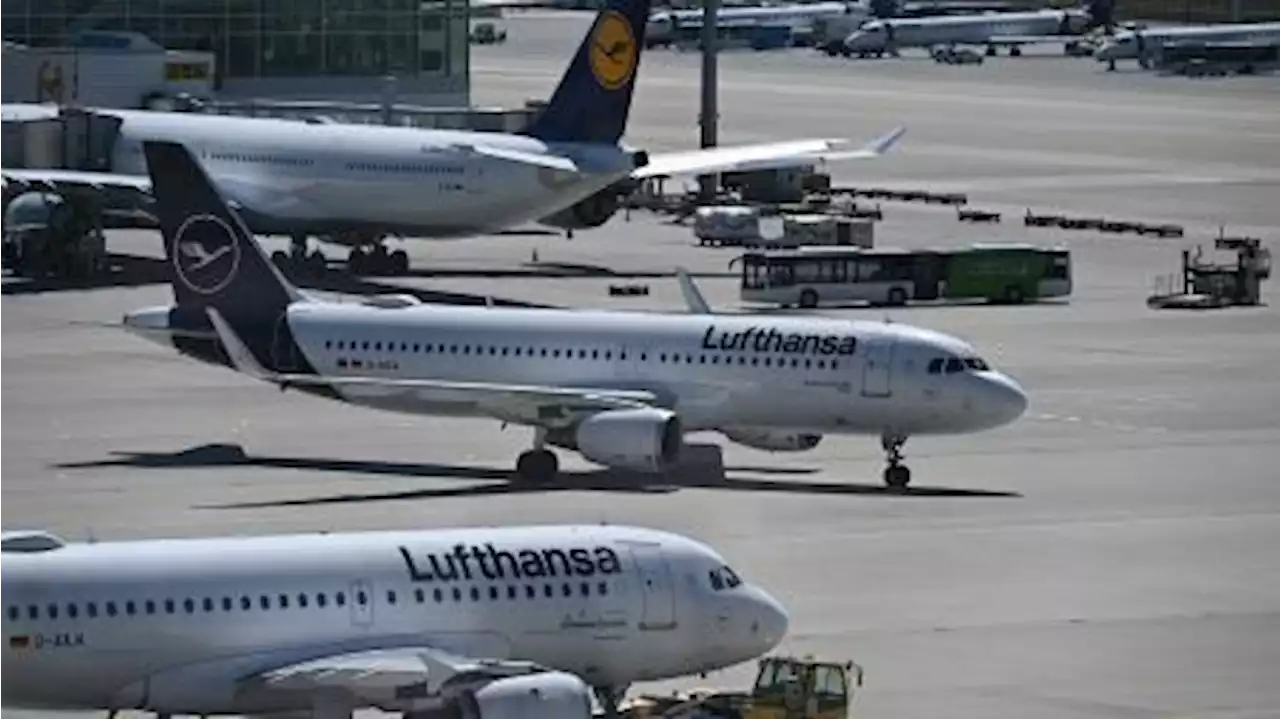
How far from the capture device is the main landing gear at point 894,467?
3381 inches

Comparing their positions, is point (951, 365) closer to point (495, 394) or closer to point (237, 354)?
point (495, 394)

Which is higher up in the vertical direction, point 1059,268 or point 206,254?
point 206,254

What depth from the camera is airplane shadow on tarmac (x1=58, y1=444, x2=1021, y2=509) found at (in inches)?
3314

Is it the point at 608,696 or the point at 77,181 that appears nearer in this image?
the point at 608,696

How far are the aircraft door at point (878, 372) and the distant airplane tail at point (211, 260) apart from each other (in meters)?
12.5

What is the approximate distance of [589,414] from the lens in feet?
280

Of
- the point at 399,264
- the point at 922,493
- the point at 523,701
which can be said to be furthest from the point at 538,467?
the point at 399,264

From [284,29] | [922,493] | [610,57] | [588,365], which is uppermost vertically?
[610,57]

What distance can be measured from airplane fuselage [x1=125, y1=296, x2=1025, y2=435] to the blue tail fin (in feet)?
145

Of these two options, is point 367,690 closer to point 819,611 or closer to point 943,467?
point 819,611

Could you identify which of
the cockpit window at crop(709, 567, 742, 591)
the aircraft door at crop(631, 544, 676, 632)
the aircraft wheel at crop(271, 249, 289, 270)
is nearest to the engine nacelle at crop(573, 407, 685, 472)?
the cockpit window at crop(709, 567, 742, 591)

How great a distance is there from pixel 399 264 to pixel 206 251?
45096mm

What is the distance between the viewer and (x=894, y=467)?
85.9 m

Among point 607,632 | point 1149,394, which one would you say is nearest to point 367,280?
point 1149,394
